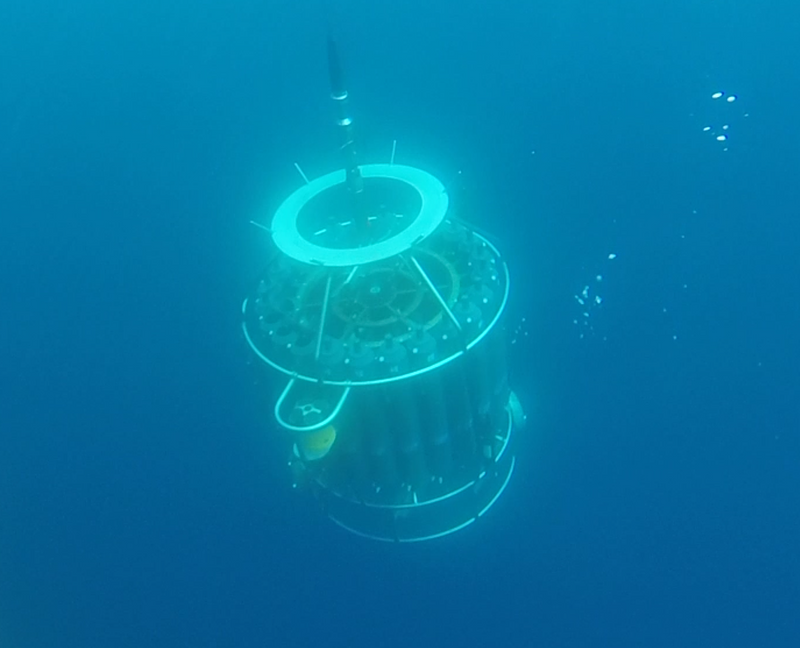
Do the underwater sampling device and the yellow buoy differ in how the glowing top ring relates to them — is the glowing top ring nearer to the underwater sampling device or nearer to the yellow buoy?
the underwater sampling device

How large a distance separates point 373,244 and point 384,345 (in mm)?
395

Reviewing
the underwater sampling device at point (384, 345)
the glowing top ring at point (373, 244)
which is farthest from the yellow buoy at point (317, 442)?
the glowing top ring at point (373, 244)

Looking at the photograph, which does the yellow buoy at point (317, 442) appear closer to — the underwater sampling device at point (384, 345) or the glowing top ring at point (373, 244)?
the underwater sampling device at point (384, 345)

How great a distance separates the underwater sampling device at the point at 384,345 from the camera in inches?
89.0

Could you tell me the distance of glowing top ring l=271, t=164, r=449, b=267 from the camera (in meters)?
2.23

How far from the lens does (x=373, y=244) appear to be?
94.2 inches

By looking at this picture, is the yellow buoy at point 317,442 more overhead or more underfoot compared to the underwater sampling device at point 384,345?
more underfoot

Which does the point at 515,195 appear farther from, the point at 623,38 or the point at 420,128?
the point at 623,38

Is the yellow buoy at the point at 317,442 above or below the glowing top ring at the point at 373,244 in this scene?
below

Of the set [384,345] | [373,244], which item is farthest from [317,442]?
[373,244]

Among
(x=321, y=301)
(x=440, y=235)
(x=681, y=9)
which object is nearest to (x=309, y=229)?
(x=321, y=301)

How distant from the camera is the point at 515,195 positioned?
3.63m

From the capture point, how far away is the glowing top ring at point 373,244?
2.23 meters

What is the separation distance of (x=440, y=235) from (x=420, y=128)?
0.98 m
